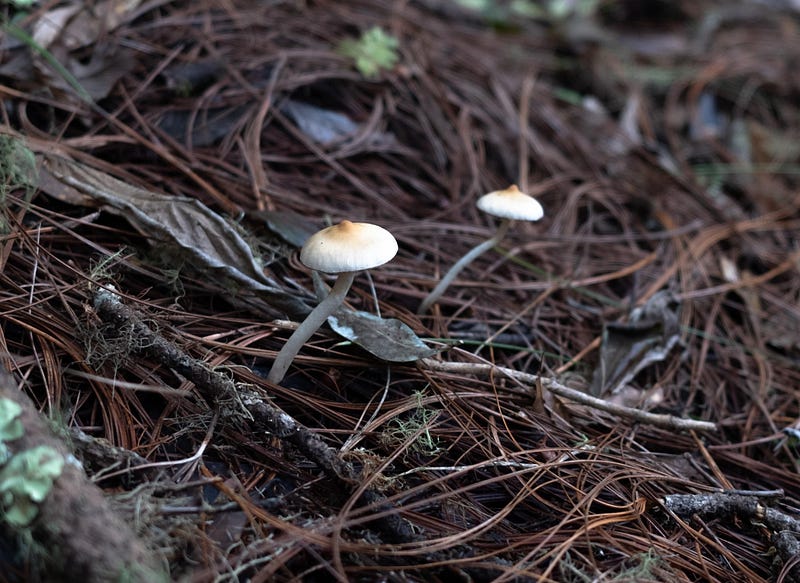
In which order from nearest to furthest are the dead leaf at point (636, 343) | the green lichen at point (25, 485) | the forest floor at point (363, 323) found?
the green lichen at point (25, 485)
the forest floor at point (363, 323)
the dead leaf at point (636, 343)

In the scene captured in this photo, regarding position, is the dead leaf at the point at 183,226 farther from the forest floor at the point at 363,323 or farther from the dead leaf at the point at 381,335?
the dead leaf at the point at 381,335

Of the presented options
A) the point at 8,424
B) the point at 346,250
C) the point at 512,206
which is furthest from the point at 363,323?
the point at 8,424

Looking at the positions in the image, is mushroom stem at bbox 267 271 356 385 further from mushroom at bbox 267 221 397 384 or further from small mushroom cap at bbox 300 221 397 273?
small mushroom cap at bbox 300 221 397 273

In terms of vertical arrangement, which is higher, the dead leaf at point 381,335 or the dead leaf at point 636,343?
the dead leaf at point 381,335

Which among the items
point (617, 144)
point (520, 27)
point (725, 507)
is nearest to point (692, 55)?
point (520, 27)

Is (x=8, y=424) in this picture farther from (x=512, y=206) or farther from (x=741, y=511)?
(x=741, y=511)

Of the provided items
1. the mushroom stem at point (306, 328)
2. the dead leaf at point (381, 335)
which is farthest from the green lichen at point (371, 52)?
the mushroom stem at point (306, 328)

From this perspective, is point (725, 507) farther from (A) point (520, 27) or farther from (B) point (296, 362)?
(A) point (520, 27)

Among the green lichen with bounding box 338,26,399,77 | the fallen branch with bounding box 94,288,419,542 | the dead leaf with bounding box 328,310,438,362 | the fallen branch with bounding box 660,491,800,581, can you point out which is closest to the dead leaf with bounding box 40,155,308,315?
the dead leaf with bounding box 328,310,438,362
